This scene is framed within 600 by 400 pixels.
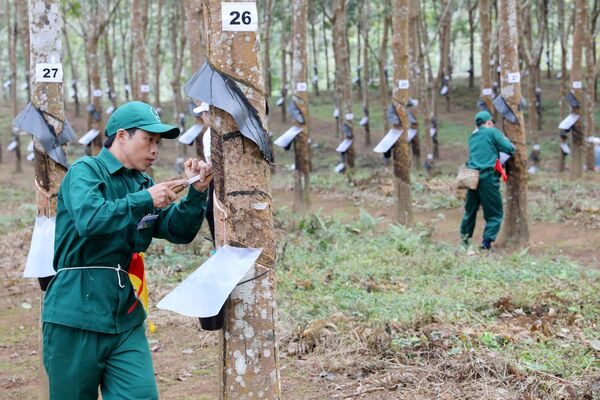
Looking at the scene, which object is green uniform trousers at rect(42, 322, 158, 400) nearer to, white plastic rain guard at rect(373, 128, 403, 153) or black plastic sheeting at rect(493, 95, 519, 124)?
black plastic sheeting at rect(493, 95, 519, 124)

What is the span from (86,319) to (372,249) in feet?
20.5

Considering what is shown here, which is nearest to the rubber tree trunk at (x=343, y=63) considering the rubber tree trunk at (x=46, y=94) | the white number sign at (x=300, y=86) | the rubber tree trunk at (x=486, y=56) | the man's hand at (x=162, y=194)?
the rubber tree trunk at (x=486, y=56)

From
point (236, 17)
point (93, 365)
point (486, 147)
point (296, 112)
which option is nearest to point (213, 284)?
point (93, 365)

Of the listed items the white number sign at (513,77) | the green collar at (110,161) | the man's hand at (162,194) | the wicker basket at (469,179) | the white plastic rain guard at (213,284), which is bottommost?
the wicker basket at (469,179)

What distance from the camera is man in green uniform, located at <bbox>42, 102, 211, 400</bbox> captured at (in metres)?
3.22

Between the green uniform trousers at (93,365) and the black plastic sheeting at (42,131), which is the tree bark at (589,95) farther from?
the green uniform trousers at (93,365)

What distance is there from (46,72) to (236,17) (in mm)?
2148

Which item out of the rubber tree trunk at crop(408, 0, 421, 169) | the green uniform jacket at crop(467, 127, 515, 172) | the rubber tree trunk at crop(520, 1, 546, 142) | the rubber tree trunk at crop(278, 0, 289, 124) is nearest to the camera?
the green uniform jacket at crop(467, 127, 515, 172)

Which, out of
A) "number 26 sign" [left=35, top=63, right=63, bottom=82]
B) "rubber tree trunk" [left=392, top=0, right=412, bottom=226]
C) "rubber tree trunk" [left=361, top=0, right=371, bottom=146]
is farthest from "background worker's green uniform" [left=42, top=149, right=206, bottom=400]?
"rubber tree trunk" [left=361, top=0, right=371, bottom=146]

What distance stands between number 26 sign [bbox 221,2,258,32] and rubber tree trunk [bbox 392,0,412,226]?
7.82 meters

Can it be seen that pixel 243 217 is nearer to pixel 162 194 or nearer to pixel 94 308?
pixel 162 194

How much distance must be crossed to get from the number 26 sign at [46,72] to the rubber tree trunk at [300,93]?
7331mm

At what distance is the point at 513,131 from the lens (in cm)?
966

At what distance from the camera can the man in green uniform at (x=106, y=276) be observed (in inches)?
127
